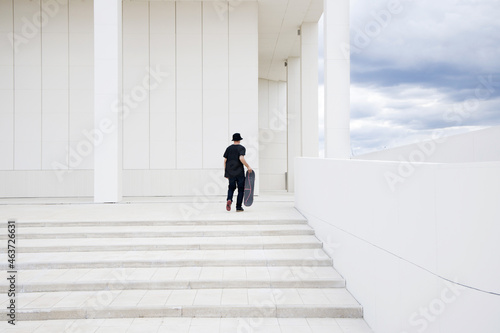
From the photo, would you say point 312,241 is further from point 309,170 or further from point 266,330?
point 266,330

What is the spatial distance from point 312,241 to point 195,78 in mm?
8231

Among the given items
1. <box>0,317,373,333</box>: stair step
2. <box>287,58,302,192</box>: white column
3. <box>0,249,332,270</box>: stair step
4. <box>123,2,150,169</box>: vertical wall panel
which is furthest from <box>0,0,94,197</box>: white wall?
<box>0,317,373,333</box>: stair step

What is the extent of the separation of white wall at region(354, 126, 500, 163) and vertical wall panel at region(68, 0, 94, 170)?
9966 mm

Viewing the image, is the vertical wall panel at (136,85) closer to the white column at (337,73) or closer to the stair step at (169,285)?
the white column at (337,73)

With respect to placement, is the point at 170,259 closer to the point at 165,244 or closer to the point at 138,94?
the point at 165,244

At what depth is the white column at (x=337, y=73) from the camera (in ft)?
34.7

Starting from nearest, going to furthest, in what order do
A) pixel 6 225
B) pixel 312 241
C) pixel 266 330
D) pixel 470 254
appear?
pixel 470 254
pixel 266 330
pixel 312 241
pixel 6 225

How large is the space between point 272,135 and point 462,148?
1641 centimetres

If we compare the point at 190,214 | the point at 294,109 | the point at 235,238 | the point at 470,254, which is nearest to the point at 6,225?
the point at 190,214

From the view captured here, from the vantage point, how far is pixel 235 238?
23.1 ft

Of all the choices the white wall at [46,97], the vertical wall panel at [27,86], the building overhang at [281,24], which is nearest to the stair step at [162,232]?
the white wall at [46,97]

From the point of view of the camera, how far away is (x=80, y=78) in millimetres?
13297

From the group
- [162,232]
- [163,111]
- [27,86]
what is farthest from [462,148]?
[27,86]

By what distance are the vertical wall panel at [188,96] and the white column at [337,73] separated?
4.56 meters
